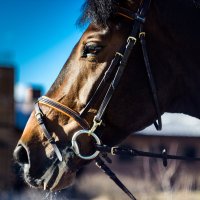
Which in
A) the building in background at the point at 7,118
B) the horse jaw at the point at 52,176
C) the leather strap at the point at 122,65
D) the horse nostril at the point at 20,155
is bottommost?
the building in background at the point at 7,118

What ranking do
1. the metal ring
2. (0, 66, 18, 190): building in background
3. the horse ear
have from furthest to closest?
(0, 66, 18, 190): building in background < the horse ear < the metal ring

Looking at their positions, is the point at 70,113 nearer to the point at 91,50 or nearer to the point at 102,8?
the point at 91,50

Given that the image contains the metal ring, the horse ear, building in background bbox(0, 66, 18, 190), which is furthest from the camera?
building in background bbox(0, 66, 18, 190)

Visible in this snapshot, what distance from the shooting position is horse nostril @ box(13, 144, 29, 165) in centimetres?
302

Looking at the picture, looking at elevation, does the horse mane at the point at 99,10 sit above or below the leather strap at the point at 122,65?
above

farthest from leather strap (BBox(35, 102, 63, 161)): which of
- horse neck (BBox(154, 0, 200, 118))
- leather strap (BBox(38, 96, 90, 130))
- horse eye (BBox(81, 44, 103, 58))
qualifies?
horse neck (BBox(154, 0, 200, 118))

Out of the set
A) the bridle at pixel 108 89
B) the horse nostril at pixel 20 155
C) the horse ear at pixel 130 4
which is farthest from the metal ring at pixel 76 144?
the horse ear at pixel 130 4

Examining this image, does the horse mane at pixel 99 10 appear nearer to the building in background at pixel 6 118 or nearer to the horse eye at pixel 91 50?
A: the horse eye at pixel 91 50

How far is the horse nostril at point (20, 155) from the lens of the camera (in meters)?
3.02

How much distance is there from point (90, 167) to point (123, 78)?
20.1m

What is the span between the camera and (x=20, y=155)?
9.96 ft

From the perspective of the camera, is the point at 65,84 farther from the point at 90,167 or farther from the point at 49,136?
the point at 90,167

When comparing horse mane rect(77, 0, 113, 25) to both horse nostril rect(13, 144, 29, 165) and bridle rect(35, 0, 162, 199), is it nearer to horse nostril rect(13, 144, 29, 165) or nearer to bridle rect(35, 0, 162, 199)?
bridle rect(35, 0, 162, 199)

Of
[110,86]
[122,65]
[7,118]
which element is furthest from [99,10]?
[7,118]
